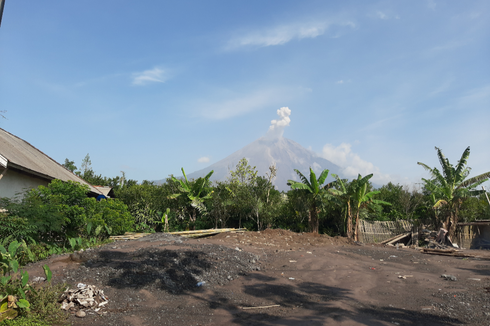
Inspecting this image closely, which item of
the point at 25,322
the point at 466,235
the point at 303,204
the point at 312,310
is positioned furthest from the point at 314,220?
the point at 25,322

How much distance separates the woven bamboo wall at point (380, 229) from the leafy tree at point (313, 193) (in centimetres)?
258

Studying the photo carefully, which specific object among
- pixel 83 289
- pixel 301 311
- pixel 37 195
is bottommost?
pixel 301 311

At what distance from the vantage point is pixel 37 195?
9992mm

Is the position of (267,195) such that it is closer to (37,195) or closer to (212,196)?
(212,196)

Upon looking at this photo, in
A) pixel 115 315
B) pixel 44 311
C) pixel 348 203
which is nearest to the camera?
pixel 44 311

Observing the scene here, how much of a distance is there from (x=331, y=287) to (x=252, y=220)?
1262 centimetres

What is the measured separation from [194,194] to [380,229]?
1132 centimetres

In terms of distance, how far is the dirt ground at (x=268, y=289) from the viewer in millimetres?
5094

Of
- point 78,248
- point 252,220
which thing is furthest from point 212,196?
point 78,248

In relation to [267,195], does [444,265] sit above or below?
below

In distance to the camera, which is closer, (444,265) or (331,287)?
(331,287)

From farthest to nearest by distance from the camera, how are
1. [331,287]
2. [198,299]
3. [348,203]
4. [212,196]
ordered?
[212,196]
[348,203]
[331,287]
[198,299]

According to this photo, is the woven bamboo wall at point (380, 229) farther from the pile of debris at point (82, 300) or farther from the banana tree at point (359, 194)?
the pile of debris at point (82, 300)

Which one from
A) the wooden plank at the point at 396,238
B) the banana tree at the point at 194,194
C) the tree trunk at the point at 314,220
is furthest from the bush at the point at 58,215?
the wooden plank at the point at 396,238
